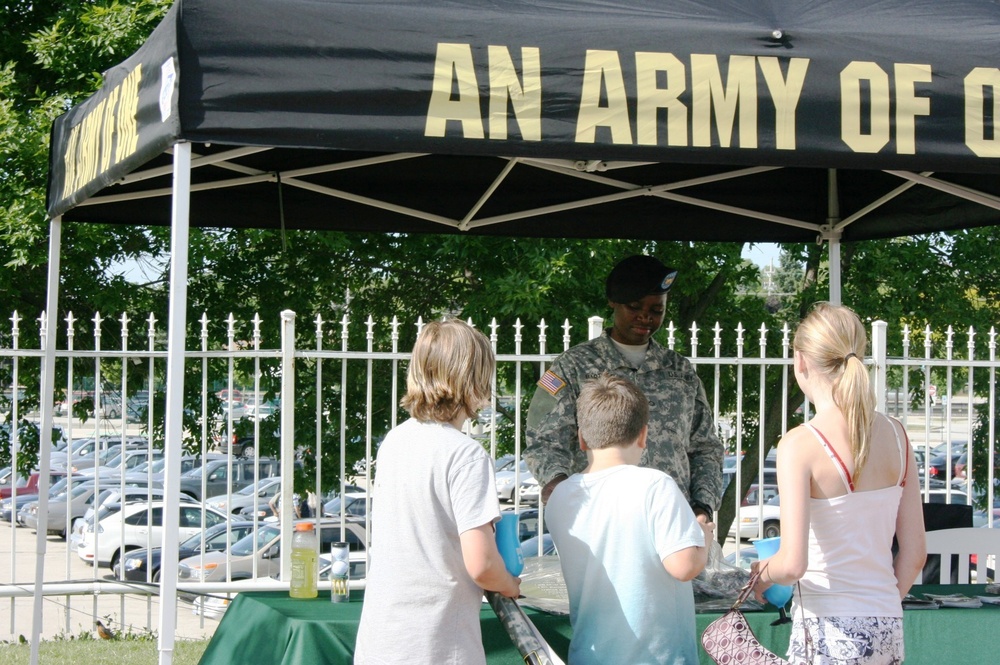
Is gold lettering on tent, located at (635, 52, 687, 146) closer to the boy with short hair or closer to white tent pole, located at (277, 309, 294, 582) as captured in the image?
the boy with short hair

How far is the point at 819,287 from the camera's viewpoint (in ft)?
36.4

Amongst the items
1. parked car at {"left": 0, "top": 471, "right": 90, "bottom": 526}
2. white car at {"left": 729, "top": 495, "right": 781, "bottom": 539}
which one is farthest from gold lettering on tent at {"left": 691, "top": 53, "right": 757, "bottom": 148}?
parked car at {"left": 0, "top": 471, "right": 90, "bottom": 526}

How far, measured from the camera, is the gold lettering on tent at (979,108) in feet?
8.38

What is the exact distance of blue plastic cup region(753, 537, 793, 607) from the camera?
97.0 inches

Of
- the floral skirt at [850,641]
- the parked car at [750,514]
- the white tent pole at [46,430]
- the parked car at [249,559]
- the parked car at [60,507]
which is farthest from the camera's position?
the parked car at [60,507]

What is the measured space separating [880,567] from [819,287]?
9.23 m

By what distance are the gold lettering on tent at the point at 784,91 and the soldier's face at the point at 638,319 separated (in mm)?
848

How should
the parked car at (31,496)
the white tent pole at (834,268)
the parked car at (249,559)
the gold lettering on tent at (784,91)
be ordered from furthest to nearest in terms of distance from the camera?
1. the parked car at (31,496)
2. the parked car at (249,559)
3. the white tent pole at (834,268)
4. the gold lettering on tent at (784,91)

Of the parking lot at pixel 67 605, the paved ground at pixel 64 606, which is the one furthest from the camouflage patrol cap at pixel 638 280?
the paved ground at pixel 64 606

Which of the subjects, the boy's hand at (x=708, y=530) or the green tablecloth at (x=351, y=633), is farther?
the boy's hand at (x=708, y=530)

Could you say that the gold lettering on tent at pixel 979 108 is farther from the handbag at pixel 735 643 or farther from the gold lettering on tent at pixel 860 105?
the handbag at pixel 735 643

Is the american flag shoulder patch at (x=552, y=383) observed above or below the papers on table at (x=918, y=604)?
above

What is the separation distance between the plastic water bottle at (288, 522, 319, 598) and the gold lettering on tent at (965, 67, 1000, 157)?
1.96 metres

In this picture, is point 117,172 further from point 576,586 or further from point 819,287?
point 819,287
